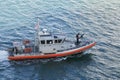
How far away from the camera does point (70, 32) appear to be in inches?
2490

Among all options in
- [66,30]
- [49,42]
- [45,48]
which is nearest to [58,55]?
[45,48]

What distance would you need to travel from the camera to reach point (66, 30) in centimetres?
6406

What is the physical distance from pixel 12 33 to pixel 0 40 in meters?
3.81

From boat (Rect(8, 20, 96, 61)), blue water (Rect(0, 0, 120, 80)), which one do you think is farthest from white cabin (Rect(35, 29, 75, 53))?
blue water (Rect(0, 0, 120, 80))

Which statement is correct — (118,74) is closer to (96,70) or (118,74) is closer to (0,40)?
(96,70)

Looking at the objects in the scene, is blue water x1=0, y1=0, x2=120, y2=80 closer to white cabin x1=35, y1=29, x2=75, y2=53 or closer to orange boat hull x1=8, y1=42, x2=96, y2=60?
orange boat hull x1=8, y1=42, x2=96, y2=60

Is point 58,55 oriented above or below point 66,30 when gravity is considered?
below

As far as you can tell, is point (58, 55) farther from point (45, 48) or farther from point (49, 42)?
point (49, 42)

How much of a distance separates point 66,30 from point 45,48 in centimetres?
1192

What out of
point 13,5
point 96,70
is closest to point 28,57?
point 96,70

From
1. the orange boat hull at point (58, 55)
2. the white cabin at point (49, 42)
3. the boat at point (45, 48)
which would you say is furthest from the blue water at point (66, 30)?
the white cabin at point (49, 42)

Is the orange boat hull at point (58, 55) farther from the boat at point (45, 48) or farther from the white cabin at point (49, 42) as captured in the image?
the white cabin at point (49, 42)

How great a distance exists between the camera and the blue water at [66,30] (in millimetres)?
50781

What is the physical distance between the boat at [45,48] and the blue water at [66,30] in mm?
1099
